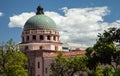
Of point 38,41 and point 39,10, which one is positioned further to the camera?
point 39,10

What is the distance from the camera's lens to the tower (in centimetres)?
12462

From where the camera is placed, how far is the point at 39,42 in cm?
12538

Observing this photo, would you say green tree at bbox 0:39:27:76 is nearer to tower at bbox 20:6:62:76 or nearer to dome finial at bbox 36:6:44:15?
tower at bbox 20:6:62:76

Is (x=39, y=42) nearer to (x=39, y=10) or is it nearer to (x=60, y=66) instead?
(x=39, y=10)

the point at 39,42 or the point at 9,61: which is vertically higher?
the point at 39,42

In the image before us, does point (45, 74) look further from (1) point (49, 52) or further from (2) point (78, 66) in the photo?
(2) point (78, 66)

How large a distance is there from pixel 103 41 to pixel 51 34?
60.1 metres

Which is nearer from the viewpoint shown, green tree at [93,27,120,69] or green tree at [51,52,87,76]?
green tree at [93,27,120,69]

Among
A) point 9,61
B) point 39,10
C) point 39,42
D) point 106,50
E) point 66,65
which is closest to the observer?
point 106,50

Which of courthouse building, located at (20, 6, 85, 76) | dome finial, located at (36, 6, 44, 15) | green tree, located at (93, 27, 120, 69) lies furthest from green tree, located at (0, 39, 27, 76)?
dome finial, located at (36, 6, 44, 15)

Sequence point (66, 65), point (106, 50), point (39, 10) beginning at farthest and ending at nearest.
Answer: point (39, 10) < point (66, 65) < point (106, 50)

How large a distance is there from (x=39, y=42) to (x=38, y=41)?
0.37m

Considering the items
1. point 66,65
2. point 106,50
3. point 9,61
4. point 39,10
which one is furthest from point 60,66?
point 39,10

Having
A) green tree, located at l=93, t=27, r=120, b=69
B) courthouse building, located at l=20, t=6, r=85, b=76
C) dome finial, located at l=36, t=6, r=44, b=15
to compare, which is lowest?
green tree, located at l=93, t=27, r=120, b=69
